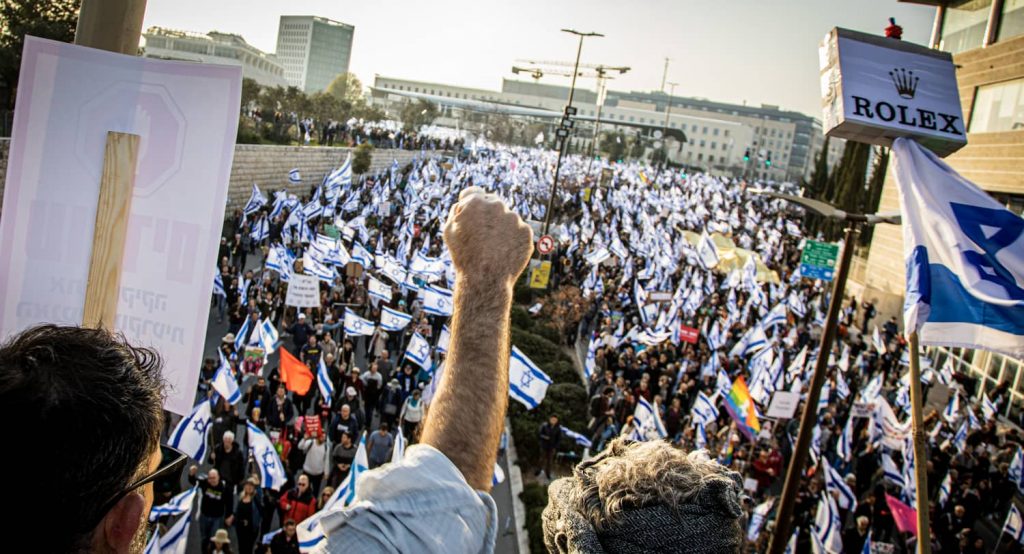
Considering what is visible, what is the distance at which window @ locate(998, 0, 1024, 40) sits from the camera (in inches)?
838

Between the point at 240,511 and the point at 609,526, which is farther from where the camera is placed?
the point at 240,511

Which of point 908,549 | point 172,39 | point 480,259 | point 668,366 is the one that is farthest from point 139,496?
point 172,39

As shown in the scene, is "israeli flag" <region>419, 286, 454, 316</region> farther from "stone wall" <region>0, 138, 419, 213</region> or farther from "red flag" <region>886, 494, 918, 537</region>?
"stone wall" <region>0, 138, 419, 213</region>

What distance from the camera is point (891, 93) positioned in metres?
5.21

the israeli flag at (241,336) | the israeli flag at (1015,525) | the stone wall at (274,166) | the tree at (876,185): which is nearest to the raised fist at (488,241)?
the israeli flag at (1015,525)

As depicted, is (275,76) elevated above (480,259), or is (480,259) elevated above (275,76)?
(275,76)

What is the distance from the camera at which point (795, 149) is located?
171m

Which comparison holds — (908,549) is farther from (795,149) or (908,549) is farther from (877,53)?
(795,149)

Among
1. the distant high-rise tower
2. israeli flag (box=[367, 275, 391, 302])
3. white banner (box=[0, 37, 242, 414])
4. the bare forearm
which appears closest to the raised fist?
the bare forearm

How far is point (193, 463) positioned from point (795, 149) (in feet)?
594

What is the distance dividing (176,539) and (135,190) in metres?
5.35

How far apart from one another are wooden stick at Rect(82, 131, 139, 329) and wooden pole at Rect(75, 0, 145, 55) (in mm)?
265

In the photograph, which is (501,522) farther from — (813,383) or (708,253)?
(708,253)

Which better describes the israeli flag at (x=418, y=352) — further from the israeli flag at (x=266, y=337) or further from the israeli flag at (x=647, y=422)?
the israeli flag at (x=647, y=422)
